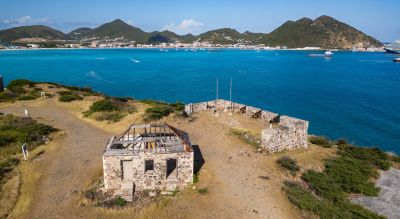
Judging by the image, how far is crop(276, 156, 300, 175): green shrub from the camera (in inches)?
764

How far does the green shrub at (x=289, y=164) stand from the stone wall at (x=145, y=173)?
6.80m

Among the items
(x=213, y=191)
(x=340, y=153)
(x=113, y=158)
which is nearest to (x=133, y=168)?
(x=113, y=158)

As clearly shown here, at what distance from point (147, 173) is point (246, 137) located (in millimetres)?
10490

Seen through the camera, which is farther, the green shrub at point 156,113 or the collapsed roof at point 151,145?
the green shrub at point 156,113

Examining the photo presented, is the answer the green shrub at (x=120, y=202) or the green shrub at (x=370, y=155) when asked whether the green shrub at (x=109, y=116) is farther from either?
the green shrub at (x=370, y=155)

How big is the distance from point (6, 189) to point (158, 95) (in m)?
47.6

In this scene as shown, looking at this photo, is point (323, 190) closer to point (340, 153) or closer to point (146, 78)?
point (340, 153)

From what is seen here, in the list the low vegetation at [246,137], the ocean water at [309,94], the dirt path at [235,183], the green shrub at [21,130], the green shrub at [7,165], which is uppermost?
the green shrub at [21,130]

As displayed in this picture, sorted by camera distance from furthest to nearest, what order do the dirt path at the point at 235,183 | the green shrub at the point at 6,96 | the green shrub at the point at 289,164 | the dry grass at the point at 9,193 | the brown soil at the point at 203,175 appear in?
the green shrub at the point at 6,96
the green shrub at the point at 289,164
the dirt path at the point at 235,183
the brown soil at the point at 203,175
the dry grass at the point at 9,193

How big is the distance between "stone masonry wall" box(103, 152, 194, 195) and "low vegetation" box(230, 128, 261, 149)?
7.85 m

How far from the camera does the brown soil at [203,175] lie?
1456cm

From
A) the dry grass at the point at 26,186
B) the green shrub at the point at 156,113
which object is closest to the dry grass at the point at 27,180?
the dry grass at the point at 26,186

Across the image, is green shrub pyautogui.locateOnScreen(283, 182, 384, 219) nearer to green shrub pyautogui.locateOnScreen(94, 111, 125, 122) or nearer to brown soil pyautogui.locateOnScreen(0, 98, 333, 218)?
brown soil pyautogui.locateOnScreen(0, 98, 333, 218)

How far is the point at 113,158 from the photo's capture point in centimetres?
1588
